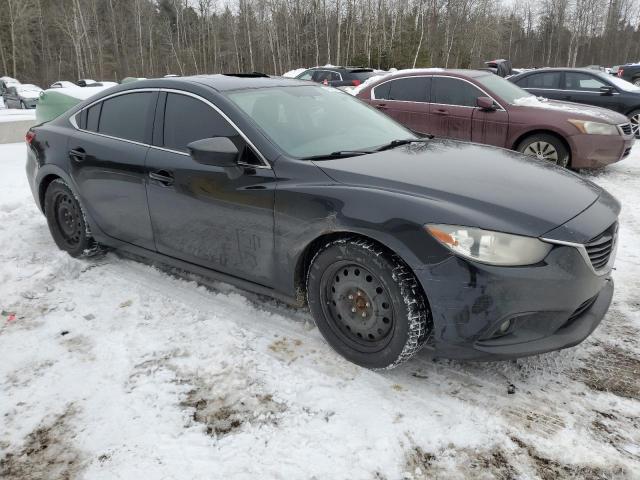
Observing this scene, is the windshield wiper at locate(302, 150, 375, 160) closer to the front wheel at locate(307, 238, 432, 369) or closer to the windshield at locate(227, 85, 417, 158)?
the windshield at locate(227, 85, 417, 158)

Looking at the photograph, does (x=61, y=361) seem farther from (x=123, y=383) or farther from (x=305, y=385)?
(x=305, y=385)

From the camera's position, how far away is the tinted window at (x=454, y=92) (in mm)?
7738

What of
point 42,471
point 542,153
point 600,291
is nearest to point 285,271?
point 42,471

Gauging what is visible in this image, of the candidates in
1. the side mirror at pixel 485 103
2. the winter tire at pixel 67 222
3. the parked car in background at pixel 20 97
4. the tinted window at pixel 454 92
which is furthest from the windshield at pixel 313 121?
the parked car in background at pixel 20 97

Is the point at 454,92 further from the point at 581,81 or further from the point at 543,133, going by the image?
the point at 581,81

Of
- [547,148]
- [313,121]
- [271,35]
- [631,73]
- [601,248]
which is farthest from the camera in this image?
[271,35]

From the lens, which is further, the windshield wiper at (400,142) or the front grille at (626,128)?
the front grille at (626,128)

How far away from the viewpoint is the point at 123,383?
9.12ft

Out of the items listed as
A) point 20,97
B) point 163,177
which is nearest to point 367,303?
point 163,177

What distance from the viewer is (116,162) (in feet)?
12.7

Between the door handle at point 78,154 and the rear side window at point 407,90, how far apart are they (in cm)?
559

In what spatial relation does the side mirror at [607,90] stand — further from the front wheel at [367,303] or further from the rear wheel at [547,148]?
the front wheel at [367,303]

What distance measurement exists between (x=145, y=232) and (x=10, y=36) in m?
55.3

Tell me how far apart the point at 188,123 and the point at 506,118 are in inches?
215
